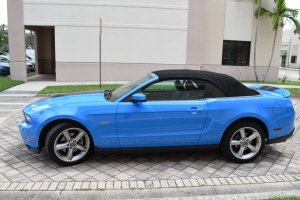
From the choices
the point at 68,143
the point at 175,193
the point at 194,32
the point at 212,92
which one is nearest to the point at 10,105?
the point at 68,143

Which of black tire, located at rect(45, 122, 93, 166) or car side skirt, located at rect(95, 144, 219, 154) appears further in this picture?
car side skirt, located at rect(95, 144, 219, 154)

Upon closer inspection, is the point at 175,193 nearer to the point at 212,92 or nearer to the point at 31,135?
the point at 212,92

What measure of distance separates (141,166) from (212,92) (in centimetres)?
164

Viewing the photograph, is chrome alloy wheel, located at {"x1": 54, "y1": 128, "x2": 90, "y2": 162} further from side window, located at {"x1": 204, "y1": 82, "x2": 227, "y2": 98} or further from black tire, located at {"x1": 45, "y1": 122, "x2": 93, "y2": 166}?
side window, located at {"x1": 204, "y1": 82, "x2": 227, "y2": 98}

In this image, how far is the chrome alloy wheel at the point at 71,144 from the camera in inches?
173

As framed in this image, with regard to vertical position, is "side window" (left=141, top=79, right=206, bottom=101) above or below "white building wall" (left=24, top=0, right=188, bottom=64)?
below

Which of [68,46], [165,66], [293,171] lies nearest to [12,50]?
[68,46]

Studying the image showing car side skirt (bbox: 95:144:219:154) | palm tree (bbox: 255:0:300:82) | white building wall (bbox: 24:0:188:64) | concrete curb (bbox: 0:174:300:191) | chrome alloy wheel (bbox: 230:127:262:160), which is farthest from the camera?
palm tree (bbox: 255:0:300:82)

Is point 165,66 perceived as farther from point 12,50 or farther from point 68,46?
point 12,50

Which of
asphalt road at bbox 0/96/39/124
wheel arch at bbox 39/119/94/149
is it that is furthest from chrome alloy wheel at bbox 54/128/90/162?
asphalt road at bbox 0/96/39/124

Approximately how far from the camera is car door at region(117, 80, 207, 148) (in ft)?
14.5

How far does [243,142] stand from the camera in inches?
185

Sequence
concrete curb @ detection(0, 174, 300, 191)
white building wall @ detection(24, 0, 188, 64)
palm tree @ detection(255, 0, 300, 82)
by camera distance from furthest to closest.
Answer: palm tree @ detection(255, 0, 300, 82) < white building wall @ detection(24, 0, 188, 64) < concrete curb @ detection(0, 174, 300, 191)

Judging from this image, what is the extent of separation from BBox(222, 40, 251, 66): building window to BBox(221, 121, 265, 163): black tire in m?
16.2
